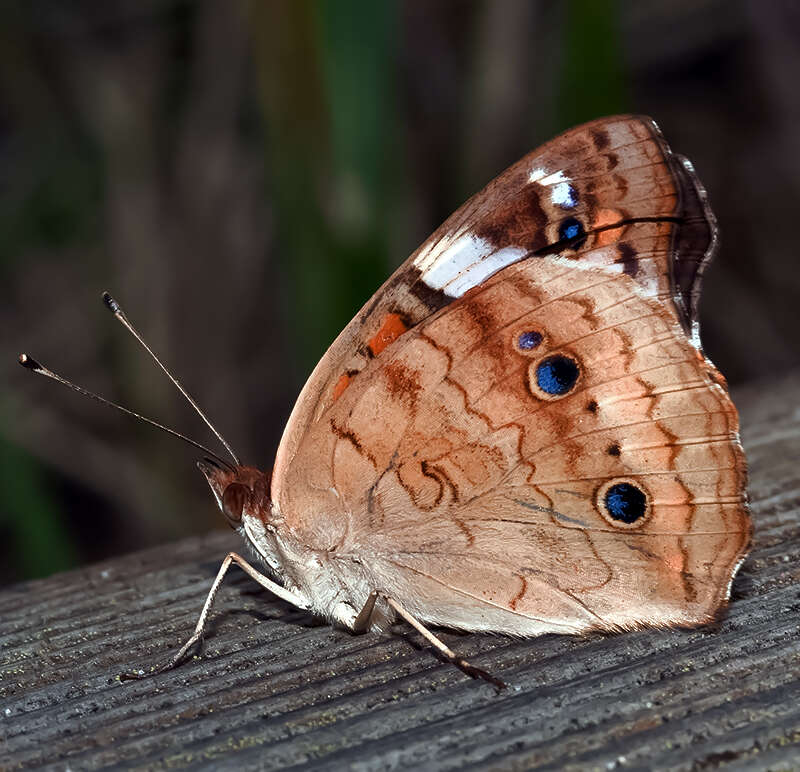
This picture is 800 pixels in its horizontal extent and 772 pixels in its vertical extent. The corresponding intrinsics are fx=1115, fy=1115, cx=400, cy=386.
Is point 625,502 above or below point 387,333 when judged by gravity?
below

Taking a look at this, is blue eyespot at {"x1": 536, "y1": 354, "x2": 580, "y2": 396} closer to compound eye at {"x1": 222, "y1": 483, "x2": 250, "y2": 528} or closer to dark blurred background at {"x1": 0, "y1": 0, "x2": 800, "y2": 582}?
compound eye at {"x1": 222, "y1": 483, "x2": 250, "y2": 528}

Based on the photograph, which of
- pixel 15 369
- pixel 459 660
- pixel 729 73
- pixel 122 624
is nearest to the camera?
pixel 459 660

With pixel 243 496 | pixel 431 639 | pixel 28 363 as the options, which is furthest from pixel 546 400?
pixel 28 363

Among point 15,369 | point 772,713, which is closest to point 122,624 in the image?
point 772,713

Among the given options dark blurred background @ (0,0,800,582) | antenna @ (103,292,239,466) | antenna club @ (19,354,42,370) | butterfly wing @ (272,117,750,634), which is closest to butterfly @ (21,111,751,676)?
butterfly wing @ (272,117,750,634)

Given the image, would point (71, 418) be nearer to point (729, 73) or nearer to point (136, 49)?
point (136, 49)

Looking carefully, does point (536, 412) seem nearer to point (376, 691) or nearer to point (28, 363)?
point (376, 691)

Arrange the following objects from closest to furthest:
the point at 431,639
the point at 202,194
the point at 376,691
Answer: the point at 376,691
the point at 431,639
the point at 202,194
